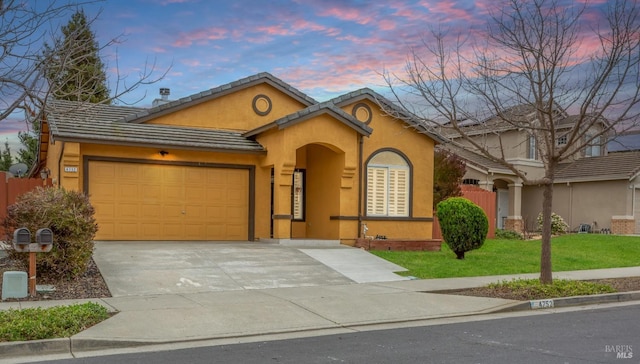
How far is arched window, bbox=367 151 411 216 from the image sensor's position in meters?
20.1

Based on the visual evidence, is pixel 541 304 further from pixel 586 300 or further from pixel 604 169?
pixel 604 169

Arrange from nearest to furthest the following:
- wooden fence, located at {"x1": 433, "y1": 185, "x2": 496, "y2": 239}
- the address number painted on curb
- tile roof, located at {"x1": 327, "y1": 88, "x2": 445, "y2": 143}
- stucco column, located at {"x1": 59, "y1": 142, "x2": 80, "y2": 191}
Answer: the address number painted on curb
stucco column, located at {"x1": 59, "y1": 142, "x2": 80, "y2": 191}
tile roof, located at {"x1": 327, "y1": 88, "x2": 445, "y2": 143}
wooden fence, located at {"x1": 433, "y1": 185, "x2": 496, "y2": 239}

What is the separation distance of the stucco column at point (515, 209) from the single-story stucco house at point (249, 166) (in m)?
12.6

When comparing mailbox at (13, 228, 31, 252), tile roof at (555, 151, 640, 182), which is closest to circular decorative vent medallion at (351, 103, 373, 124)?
mailbox at (13, 228, 31, 252)

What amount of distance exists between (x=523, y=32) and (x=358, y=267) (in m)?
6.87

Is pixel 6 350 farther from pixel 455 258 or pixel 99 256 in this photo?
pixel 455 258

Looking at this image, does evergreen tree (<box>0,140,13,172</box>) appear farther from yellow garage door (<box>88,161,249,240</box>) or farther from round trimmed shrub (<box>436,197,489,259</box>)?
round trimmed shrub (<box>436,197,489,259</box>)

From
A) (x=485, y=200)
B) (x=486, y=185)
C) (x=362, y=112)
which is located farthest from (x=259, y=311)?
(x=486, y=185)

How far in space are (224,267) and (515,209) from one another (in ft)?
71.6

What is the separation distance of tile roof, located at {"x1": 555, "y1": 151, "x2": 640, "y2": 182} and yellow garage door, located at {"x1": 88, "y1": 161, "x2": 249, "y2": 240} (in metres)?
17.4

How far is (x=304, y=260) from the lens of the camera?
620 inches

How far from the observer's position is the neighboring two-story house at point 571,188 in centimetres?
2983

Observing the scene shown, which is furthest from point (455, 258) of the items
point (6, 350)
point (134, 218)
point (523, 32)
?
point (6, 350)

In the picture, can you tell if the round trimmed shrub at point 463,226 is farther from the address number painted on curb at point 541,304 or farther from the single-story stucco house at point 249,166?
the address number painted on curb at point 541,304
